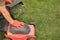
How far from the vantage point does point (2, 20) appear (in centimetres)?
363

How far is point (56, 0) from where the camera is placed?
4.32m

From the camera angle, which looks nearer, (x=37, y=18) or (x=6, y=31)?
(x=6, y=31)

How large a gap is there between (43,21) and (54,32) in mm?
316

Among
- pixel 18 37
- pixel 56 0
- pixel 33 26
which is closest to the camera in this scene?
pixel 18 37

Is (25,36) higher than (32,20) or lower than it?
lower

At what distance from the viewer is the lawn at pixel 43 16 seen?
11.4 ft

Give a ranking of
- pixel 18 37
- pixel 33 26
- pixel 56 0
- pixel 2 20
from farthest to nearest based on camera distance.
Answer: pixel 56 0 → pixel 2 20 → pixel 33 26 → pixel 18 37

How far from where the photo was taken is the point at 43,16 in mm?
3857

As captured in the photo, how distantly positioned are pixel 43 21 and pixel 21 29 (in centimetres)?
67

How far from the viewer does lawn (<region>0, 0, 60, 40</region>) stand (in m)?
3.48

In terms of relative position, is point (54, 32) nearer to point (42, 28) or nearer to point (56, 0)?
point (42, 28)

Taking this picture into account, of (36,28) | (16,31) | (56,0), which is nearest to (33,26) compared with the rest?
(36,28)

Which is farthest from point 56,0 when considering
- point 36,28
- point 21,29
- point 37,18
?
point 21,29

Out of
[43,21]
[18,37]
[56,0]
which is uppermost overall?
[56,0]
